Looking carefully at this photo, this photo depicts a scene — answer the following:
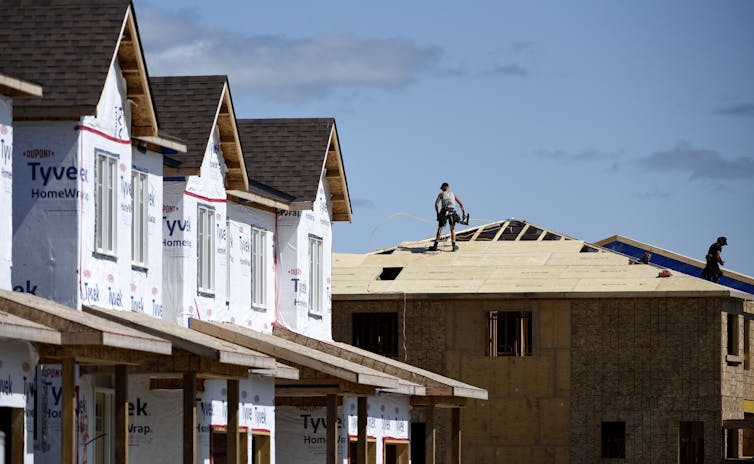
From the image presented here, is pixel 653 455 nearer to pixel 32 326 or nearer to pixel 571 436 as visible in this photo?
pixel 571 436

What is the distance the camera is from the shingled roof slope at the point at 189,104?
3158cm

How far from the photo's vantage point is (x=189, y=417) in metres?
25.4

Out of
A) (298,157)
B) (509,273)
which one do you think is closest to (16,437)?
(298,157)

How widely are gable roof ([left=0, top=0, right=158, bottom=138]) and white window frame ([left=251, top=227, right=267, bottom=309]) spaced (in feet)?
26.6

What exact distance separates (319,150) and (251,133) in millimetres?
1664

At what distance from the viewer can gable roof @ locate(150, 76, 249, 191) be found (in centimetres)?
3142

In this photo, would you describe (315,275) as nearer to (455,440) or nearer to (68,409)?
(455,440)

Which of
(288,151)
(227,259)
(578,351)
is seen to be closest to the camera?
(227,259)

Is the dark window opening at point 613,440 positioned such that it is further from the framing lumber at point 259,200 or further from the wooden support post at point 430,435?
the framing lumber at point 259,200

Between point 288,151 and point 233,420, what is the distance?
1214cm

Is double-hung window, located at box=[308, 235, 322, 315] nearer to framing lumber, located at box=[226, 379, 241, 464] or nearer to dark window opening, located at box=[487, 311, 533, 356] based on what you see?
framing lumber, located at box=[226, 379, 241, 464]

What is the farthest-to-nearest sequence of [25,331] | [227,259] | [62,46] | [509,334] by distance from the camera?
[509,334]
[227,259]
[62,46]
[25,331]

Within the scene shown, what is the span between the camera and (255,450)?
103 ft

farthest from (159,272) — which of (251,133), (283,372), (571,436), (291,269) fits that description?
(571,436)
